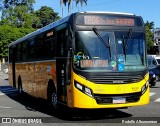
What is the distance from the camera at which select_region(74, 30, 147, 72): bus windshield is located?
11055 mm

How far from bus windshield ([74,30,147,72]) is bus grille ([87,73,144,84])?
160mm

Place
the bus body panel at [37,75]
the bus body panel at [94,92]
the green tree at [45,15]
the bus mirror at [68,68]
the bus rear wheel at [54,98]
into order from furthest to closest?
the green tree at [45,15], the bus body panel at [37,75], the bus rear wheel at [54,98], the bus mirror at [68,68], the bus body panel at [94,92]

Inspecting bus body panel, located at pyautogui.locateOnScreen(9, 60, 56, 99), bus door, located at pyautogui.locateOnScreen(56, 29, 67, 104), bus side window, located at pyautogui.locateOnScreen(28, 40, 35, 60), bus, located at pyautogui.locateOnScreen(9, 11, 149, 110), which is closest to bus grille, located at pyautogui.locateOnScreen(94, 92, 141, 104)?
bus, located at pyautogui.locateOnScreen(9, 11, 149, 110)

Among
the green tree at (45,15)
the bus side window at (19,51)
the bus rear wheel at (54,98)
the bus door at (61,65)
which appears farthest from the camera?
the green tree at (45,15)

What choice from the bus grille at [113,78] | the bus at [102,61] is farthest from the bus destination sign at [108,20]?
the bus grille at [113,78]

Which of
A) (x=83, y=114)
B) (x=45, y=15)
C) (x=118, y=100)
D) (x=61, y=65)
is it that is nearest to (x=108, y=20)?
(x=61, y=65)

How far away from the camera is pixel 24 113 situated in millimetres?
12938

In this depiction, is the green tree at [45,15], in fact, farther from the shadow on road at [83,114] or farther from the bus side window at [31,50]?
the shadow on road at [83,114]

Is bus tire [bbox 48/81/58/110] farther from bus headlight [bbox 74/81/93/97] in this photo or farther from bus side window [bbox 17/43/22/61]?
bus side window [bbox 17/43/22/61]

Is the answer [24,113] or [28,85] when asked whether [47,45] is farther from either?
[28,85]

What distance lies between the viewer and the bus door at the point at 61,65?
39.0 feet

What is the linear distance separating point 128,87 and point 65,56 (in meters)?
2.08

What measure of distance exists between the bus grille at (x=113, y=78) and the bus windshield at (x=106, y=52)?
16cm

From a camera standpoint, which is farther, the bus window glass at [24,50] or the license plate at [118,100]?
the bus window glass at [24,50]
